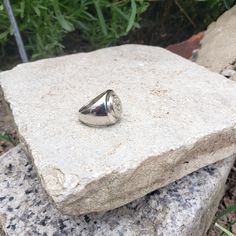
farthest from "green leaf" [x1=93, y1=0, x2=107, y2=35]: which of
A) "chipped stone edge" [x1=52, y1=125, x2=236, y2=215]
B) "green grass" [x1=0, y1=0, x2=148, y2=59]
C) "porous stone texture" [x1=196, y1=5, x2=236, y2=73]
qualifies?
"chipped stone edge" [x1=52, y1=125, x2=236, y2=215]

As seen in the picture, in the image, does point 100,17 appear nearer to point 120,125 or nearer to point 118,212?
point 120,125

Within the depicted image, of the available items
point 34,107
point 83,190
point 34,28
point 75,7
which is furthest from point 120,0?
point 83,190

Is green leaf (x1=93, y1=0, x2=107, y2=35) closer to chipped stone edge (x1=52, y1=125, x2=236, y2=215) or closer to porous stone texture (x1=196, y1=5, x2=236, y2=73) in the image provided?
porous stone texture (x1=196, y1=5, x2=236, y2=73)

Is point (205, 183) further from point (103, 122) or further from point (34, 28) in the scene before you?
point (34, 28)

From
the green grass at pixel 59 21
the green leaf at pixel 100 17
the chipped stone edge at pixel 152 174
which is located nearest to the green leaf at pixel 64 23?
the green grass at pixel 59 21

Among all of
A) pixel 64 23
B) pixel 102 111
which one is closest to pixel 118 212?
pixel 102 111
